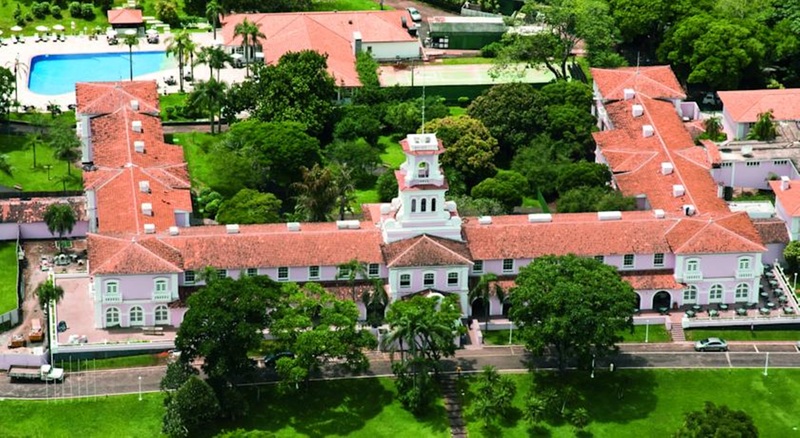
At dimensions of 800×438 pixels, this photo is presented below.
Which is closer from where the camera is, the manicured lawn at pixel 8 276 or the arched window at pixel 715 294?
the manicured lawn at pixel 8 276

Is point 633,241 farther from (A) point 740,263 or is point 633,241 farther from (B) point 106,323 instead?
(B) point 106,323

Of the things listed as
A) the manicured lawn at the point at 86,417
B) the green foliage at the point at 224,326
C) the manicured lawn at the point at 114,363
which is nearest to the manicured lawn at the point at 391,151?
the manicured lawn at the point at 114,363

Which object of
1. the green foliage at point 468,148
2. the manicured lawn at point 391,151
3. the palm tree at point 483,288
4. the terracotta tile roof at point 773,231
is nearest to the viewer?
the palm tree at point 483,288

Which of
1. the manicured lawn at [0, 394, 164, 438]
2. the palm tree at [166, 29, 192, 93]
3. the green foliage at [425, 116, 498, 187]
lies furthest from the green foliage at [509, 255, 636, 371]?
the palm tree at [166, 29, 192, 93]

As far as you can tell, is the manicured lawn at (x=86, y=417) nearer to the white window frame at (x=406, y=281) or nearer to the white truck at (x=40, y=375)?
the white truck at (x=40, y=375)

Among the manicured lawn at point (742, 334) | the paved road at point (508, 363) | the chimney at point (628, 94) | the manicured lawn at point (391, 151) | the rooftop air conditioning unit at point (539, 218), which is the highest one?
the chimney at point (628, 94)

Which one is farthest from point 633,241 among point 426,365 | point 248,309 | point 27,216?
point 27,216
